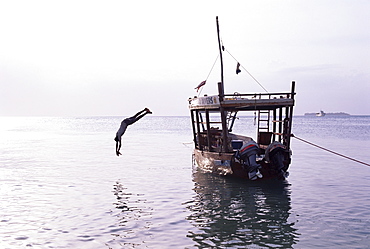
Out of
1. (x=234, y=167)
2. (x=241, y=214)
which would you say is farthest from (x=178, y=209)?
(x=234, y=167)

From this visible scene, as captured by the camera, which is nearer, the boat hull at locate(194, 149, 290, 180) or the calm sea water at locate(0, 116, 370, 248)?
the calm sea water at locate(0, 116, 370, 248)

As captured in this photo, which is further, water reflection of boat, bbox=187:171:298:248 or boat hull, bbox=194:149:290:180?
boat hull, bbox=194:149:290:180

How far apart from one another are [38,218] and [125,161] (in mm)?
15319

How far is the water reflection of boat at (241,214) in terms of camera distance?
33.5 feet

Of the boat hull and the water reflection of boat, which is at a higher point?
the boat hull

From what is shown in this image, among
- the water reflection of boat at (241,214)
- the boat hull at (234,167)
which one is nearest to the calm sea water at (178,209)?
the water reflection of boat at (241,214)

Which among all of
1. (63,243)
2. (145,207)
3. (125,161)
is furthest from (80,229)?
(125,161)

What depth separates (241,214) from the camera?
41.6 ft

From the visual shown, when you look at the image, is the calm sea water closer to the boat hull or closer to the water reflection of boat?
the water reflection of boat

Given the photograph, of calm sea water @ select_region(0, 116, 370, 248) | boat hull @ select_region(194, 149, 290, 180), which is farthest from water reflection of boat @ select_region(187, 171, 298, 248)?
boat hull @ select_region(194, 149, 290, 180)

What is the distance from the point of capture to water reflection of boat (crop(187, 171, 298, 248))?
10.2 metres

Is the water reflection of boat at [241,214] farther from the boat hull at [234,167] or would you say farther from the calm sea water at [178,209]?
the boat hull at [234,167]

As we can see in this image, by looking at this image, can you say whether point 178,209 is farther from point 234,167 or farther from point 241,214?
point 234,167

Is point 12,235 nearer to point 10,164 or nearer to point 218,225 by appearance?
point 218,225
